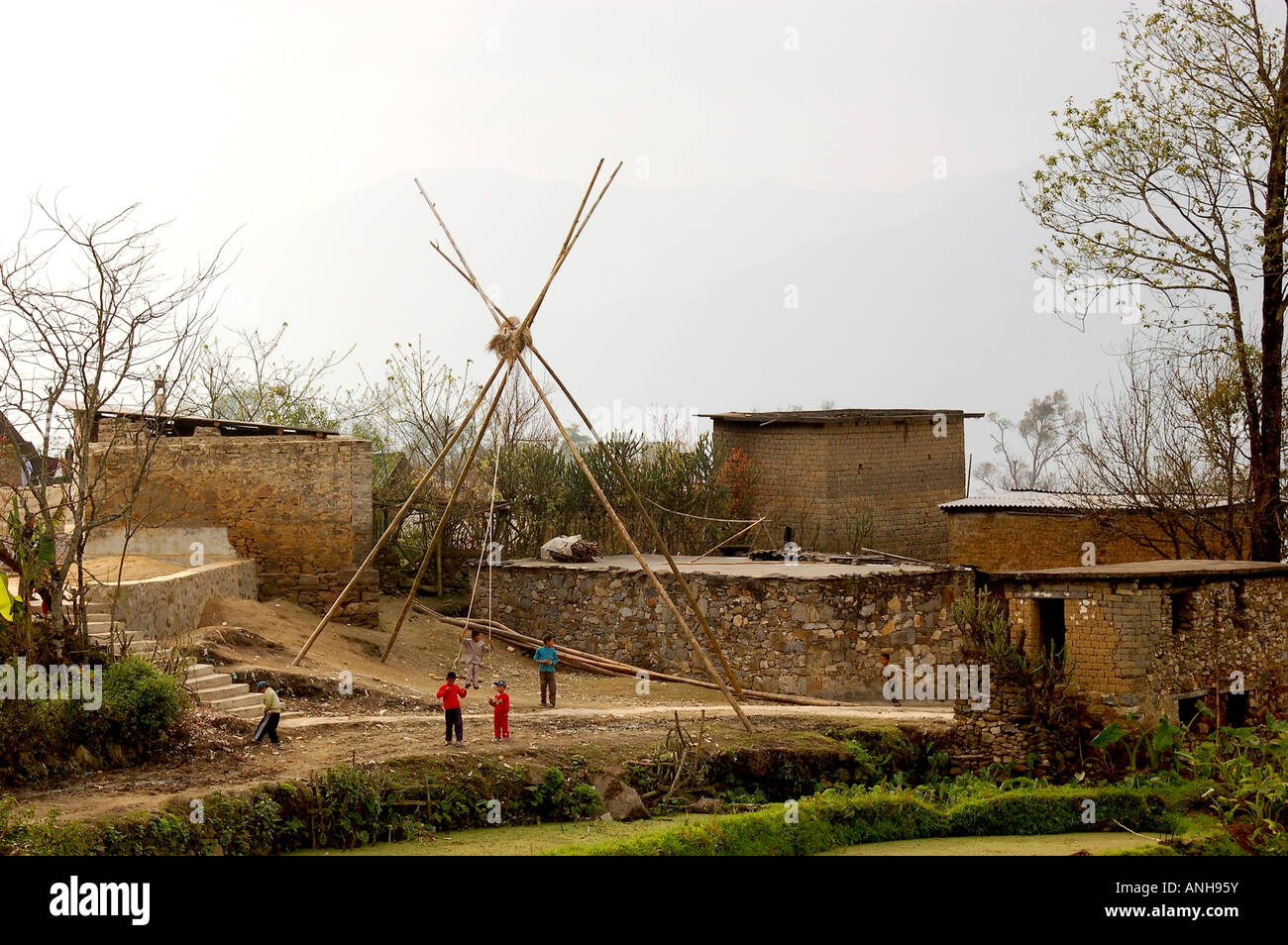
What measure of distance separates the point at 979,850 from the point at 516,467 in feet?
48.9

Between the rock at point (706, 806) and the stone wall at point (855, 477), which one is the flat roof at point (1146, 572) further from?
the stone wall at point (855, 477)

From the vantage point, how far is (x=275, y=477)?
64.1 feet

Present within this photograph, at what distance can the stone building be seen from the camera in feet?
71.7

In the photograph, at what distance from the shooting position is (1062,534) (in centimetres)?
2231

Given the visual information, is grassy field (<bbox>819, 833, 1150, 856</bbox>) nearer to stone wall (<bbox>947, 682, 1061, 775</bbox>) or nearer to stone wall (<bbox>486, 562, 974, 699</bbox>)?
stone wall (<bbox>947, 682, 1061, 775</bbox>)

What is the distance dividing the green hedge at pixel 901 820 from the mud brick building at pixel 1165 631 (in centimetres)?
137

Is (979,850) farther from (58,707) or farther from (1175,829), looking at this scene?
(58,707)

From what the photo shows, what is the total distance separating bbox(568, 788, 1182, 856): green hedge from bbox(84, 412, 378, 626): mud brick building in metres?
8.92

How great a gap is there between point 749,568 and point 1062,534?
5.52 meters

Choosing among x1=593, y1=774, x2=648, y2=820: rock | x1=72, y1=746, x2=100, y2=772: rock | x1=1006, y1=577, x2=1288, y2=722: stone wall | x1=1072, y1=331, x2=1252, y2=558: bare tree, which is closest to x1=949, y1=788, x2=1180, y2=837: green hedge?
x1=1006, y1=577, x2=1288, y2=722: stone wall

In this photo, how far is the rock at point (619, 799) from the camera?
1339 centimetres

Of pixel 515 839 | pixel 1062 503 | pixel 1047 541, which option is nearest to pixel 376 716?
pixel 515 839
